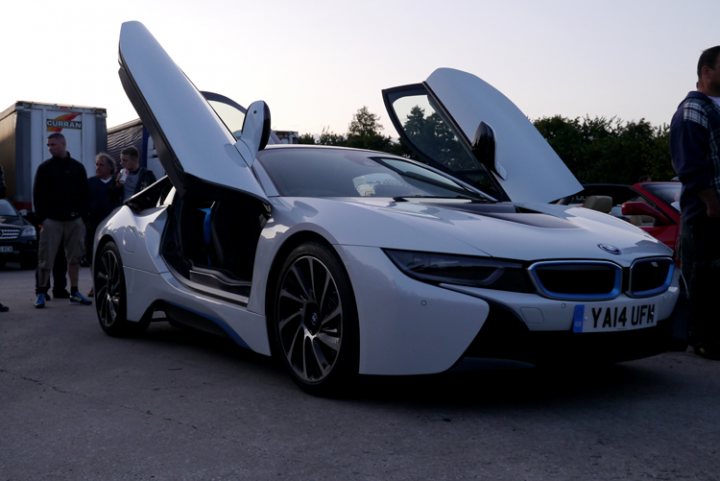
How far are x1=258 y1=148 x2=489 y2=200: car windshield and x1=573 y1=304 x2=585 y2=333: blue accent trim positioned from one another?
149 cm

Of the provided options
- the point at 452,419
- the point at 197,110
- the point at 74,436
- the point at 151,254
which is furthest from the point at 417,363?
the point at 151,254

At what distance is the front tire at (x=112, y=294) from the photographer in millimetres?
6297

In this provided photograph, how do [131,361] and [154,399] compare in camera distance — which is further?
[131,361]

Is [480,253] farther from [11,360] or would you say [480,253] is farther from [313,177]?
[11,360]

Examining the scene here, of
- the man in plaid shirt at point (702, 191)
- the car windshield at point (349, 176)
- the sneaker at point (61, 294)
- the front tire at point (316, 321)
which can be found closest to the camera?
the front tire at point (316, 321)

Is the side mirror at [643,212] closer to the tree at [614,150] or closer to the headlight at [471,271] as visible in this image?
the headlight at [471,271]

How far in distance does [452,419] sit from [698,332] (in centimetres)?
224

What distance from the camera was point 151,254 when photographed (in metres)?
5.89

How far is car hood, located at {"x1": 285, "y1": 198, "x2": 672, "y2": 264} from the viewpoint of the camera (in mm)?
3893

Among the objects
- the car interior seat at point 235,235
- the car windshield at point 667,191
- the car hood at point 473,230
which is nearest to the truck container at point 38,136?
the car windshield at point 667,191

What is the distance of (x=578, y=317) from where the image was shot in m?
3.82

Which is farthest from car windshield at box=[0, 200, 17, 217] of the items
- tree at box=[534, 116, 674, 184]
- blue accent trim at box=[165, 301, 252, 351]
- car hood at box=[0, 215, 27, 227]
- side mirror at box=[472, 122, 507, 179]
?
tree at box=[534, 116, 674, 184]

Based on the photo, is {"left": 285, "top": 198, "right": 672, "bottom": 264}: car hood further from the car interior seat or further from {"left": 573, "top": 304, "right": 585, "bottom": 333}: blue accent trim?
the car interior seat

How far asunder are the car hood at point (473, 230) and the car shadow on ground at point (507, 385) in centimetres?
51
